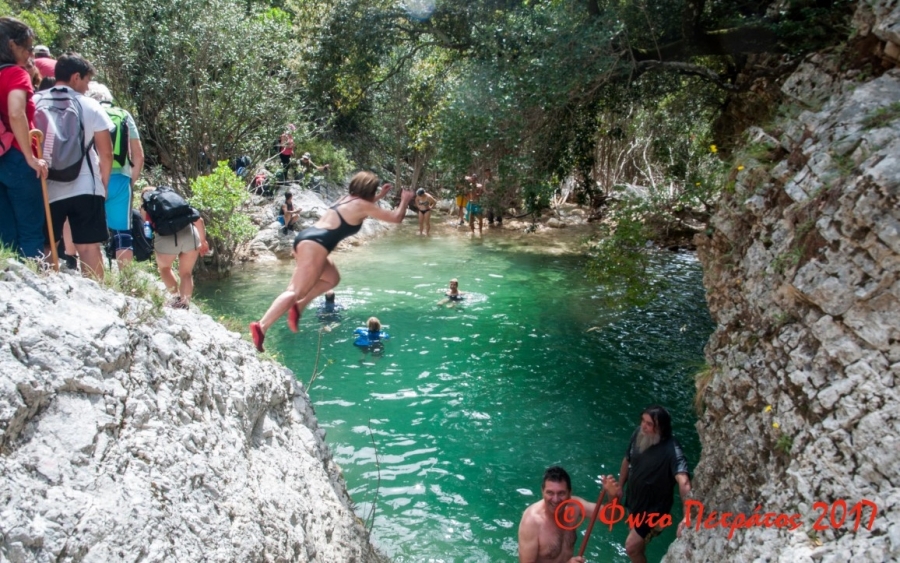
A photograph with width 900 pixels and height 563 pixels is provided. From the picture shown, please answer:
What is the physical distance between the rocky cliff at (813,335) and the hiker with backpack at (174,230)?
4912mm

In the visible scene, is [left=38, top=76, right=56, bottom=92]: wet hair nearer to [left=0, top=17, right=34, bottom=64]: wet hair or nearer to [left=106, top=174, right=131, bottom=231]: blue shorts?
[left=106, top=174, right=131, bottom=231]: blue shorts

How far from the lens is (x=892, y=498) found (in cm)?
376

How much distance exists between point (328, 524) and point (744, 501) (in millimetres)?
3229

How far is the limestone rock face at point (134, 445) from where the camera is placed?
293 cm

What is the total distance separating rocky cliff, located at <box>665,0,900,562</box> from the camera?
4.05m

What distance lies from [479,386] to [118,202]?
599 cm

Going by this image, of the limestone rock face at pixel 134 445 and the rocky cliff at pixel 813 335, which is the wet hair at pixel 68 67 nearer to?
the limestone rock face at pixel 134 445

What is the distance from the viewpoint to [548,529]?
546cm

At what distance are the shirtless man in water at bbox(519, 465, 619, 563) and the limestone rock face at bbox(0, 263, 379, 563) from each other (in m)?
1.39

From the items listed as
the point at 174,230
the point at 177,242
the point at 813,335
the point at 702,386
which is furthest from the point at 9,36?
the point at 702,386

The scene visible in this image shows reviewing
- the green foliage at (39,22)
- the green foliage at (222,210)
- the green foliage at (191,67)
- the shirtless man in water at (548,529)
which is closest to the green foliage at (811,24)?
the shirtless man in water at (548,529)

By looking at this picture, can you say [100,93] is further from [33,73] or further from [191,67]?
[191,67]

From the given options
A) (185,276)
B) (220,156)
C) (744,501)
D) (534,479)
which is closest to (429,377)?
(534,479)
